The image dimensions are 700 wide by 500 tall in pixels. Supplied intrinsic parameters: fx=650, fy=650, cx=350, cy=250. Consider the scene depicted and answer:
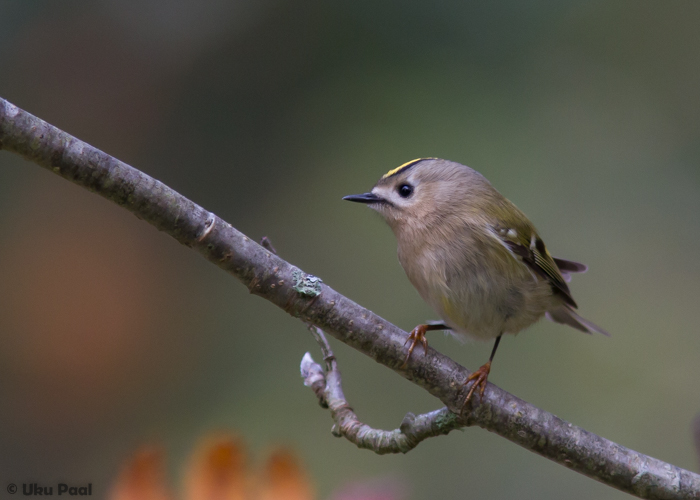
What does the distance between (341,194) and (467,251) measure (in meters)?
1.28

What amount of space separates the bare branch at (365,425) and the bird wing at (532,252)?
64cm

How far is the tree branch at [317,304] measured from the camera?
39.5 inches

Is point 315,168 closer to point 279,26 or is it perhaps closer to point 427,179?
point 279,26

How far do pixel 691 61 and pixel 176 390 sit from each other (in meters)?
2.83

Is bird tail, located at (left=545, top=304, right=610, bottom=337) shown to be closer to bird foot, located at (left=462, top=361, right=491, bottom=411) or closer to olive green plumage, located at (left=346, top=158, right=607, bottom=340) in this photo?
olive green plumage, located at (left=346, top=158, right=607, bottom=340)

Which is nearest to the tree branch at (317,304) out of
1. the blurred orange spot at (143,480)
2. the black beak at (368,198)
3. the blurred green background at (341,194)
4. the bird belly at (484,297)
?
the bird belly at (484,297)

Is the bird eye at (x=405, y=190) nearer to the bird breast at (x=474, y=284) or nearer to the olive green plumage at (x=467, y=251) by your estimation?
the olive green plumage at (x=467, y=251)

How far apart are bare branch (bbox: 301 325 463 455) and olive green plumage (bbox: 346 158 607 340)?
39cm

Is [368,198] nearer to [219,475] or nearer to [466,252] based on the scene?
[466,252]

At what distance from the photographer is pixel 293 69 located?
2.86 meters

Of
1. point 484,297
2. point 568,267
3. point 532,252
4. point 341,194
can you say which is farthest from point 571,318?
A: point 341,194

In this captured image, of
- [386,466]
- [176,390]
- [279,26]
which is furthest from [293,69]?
[386,466]

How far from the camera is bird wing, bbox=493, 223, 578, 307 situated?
6.02ft

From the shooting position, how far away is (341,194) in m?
2.91
